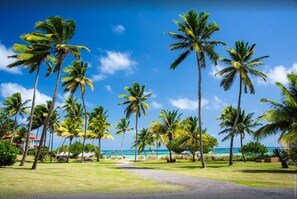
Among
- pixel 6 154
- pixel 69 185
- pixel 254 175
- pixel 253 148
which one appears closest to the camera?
pixel 69 185

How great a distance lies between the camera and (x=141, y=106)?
4047 cm

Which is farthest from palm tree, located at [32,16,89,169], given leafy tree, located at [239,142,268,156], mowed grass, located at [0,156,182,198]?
leafy tree, located at [239,142,268,156]

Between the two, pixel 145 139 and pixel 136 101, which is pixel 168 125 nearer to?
pixel 136 101

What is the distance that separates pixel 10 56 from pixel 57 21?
9058 mm

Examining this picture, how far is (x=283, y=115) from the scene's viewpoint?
53.5 feet

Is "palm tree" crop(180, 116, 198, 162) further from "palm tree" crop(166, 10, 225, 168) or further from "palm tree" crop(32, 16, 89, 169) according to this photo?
"palm tree" crop(32, 16, 89, 169)

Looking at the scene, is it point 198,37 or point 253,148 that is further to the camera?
point 253,148

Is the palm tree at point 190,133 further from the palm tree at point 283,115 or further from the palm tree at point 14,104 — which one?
the palm tree at point 14,104

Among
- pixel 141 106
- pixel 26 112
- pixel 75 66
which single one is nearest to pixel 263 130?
pixel 141 106

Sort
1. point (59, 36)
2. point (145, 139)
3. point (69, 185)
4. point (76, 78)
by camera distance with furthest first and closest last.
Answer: point (145, 139) < point (76, 78) < point (59, 36) < point (69, 185)

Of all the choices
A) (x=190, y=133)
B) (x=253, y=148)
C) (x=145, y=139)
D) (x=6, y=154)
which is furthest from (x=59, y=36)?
(x=145, y=139)

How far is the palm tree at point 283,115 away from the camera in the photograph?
16.4 metres

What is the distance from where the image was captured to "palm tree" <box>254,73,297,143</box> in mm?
16359

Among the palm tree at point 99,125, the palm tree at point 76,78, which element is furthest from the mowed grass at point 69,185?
→ the palm tree at point 99,125
